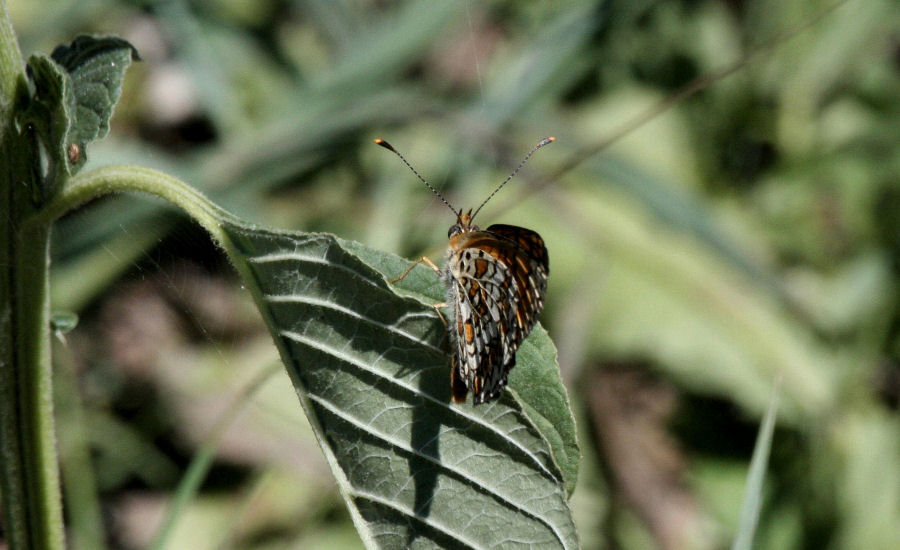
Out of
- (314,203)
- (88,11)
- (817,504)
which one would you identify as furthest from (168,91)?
(817,504)

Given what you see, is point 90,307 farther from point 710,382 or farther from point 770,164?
point 770,164

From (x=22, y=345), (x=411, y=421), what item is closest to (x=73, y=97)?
(x=22, y=345)

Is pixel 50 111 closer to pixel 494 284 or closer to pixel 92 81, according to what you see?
pixel 92 81

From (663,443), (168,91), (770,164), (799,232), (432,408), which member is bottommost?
(432,408)

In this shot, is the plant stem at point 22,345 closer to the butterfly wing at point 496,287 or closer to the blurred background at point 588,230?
the butterfly wing at point 496,287

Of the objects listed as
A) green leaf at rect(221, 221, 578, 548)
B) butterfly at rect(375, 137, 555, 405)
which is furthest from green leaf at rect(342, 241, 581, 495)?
butterfly at rect(375, 137, 555, 405)

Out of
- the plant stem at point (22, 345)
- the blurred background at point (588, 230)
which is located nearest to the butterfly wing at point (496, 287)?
→ the plant stem at point (22, 345)
